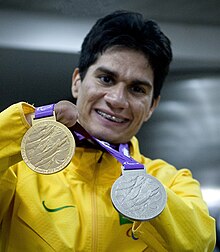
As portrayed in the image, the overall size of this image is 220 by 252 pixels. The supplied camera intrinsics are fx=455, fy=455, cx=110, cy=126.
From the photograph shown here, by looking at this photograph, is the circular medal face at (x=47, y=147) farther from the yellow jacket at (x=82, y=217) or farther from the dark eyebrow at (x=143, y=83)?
the dark eyebrow at (x=143, y=83)

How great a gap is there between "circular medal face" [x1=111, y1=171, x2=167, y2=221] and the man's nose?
0.23m

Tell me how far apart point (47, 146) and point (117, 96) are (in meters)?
0.29

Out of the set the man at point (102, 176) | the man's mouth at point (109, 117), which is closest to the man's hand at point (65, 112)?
the man at point (102, 176)

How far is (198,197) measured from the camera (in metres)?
0.86

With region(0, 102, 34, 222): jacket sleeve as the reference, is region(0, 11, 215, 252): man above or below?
below

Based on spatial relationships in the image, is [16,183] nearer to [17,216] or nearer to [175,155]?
[17,216]

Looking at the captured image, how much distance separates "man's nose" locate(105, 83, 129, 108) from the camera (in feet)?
2.87

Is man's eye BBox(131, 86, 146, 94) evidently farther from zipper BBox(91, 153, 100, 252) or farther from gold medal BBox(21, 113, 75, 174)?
gold medal BBox(21, 113, 75, 174)

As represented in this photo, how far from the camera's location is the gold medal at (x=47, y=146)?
599mm

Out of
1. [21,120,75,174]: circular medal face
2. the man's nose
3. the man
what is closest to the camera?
[21,120,75,174]: circular medal face

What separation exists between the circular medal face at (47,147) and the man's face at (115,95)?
0.82 feet

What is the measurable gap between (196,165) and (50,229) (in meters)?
0.81

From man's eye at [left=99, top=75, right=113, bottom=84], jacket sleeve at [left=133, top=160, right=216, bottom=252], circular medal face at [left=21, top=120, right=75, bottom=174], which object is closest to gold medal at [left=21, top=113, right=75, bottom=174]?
circular medal face at [left=21, top=120, right=75, bottom=174]

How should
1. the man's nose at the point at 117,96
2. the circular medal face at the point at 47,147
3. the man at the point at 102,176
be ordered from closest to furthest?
the circular medal face at the point at 47,147
the man at the point at 102,176
the man's nose at the point at 117,96
